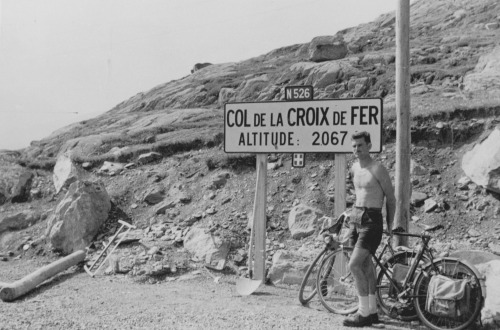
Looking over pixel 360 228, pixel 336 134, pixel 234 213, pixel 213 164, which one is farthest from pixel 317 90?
pixel 360 228

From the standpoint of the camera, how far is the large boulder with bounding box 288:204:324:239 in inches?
433

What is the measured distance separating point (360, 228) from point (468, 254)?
201 cm

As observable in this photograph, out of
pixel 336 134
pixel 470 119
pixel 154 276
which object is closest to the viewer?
pixel 336 134

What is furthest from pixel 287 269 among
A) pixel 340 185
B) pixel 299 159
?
pixel 299 159

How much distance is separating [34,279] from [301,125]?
531cm

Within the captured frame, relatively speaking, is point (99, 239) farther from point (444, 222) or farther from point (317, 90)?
point (317, 90)

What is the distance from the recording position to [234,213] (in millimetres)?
12234

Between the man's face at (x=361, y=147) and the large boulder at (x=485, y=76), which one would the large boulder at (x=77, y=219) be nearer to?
the man's face at (x=361, y=147)

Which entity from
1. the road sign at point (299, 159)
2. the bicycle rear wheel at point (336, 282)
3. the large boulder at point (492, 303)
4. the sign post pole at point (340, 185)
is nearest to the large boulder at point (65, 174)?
the road sign at point (299, 159)

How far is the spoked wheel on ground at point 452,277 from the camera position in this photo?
5723 mm

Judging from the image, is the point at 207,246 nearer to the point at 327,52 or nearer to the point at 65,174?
the point at 65,174

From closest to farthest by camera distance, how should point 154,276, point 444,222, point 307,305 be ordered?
point 307,305 < point 154,276 < point 444,222

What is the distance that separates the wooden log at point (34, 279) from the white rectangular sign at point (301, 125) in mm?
3930

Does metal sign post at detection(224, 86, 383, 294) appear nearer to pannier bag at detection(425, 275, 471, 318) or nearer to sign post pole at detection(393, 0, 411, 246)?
sign post pole at detection(393, 0, 411, 246)
